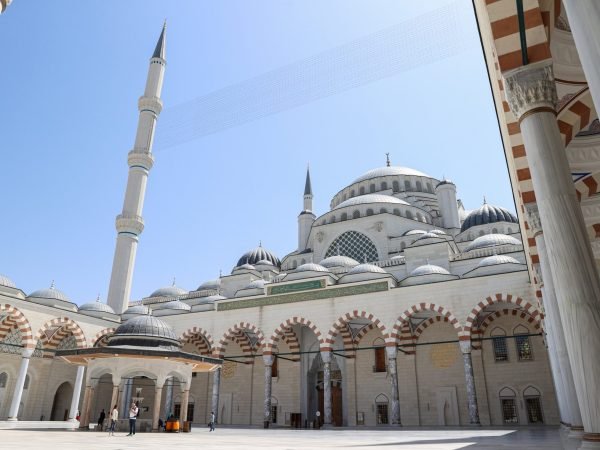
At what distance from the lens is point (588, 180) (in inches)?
326

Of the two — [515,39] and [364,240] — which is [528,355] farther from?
[515,39]

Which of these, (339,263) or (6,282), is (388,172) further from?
(6,282)

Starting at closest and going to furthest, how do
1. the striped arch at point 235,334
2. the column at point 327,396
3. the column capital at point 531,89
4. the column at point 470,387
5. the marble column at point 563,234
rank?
1. the marble column at point 563,234
2. the column capital at point 531,89
3. the column at point 470,387
4. the column at point 327,396
5. the striped arch at point 235,334

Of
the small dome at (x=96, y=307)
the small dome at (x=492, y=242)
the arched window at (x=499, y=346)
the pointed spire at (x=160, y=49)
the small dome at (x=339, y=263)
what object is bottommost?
the arched window at (x=499, y=346)

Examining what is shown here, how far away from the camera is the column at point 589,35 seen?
246cm

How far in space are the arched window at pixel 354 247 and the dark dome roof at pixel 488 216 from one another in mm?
5640

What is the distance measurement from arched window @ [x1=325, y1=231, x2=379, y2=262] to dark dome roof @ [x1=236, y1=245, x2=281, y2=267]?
658cm

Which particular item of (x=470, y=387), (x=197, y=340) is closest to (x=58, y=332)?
(x=197, y=340)

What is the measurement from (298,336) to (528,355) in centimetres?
926

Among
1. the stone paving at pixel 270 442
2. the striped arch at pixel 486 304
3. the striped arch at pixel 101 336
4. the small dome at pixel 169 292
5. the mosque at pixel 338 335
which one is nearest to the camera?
the stone paving at pixel 270 442

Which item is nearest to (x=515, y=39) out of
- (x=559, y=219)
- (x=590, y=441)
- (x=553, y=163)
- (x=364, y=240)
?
(x=553, y=163)

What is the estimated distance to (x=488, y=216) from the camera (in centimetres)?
2545

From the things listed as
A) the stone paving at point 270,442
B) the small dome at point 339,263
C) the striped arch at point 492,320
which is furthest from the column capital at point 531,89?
the small dome at point 339,263

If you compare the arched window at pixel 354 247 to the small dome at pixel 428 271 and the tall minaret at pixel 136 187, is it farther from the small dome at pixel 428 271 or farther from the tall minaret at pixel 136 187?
the tall minaret at pixel 136 187
